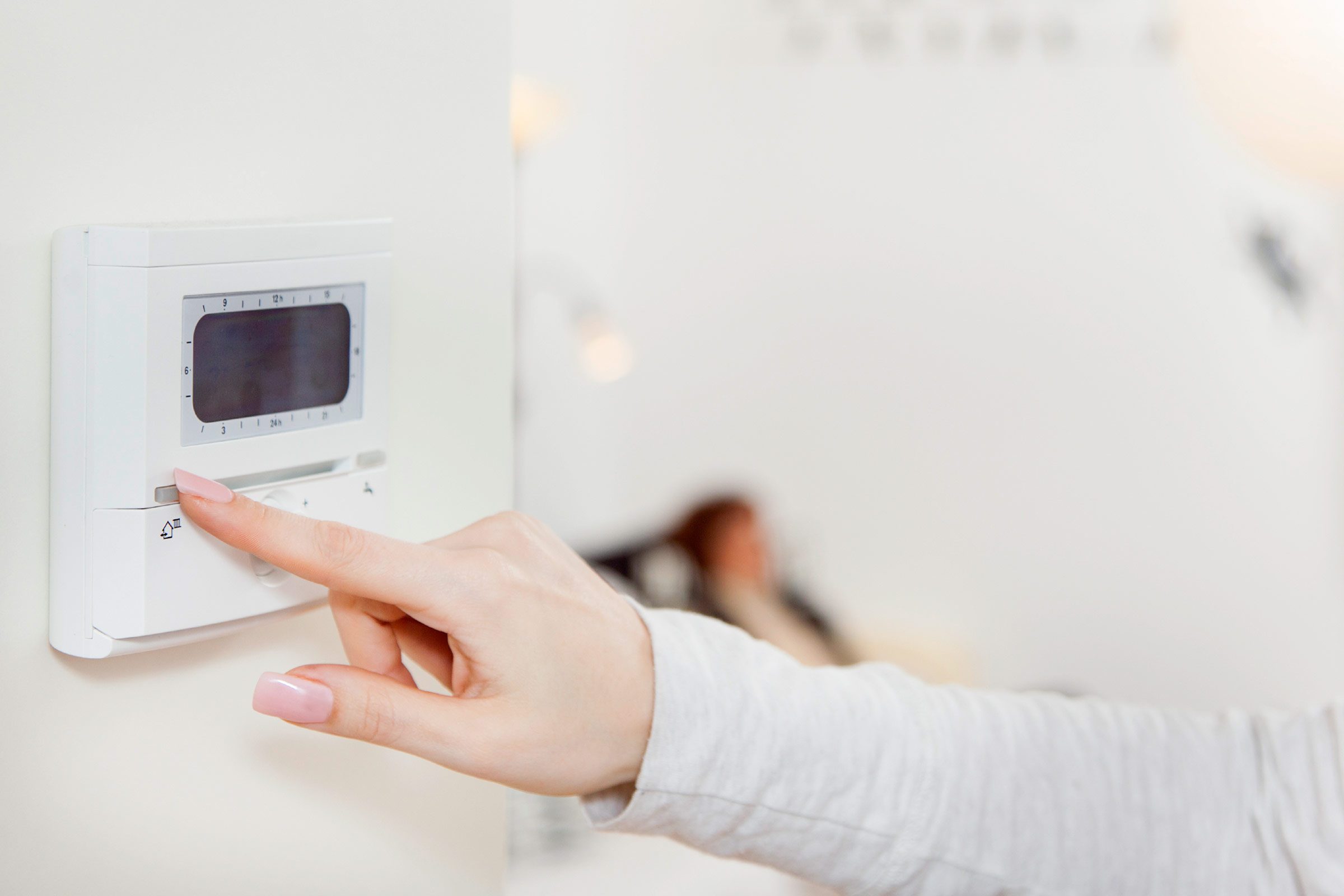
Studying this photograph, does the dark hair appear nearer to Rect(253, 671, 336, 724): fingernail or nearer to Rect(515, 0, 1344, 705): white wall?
Rect(515, 0, 1344, 705): white wall

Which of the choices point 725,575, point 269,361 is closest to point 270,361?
point 269,361

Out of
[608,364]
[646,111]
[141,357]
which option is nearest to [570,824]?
[608,364]

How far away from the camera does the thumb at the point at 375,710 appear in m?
0.33

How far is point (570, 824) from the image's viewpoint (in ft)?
5.93

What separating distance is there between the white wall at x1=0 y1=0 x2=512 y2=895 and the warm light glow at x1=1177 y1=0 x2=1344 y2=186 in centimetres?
94

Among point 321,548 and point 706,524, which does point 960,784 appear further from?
point 706,524

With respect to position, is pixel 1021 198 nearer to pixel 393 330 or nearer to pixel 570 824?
pixel 570 824

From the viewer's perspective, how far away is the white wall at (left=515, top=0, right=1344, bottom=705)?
1.96 meters

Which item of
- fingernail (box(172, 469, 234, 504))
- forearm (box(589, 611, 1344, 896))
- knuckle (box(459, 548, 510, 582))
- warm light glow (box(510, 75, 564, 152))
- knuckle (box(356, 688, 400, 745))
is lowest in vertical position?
forearm (box(589, 611, 1344, 896))

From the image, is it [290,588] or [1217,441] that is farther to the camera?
[1217,441]

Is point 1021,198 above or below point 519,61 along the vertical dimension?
below

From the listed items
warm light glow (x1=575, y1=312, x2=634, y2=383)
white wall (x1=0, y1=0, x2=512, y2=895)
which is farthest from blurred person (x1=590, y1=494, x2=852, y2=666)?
white wall (x1=0, y1=0, x2=512, y2=895)

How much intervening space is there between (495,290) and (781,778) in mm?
246

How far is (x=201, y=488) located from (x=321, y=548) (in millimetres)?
39
